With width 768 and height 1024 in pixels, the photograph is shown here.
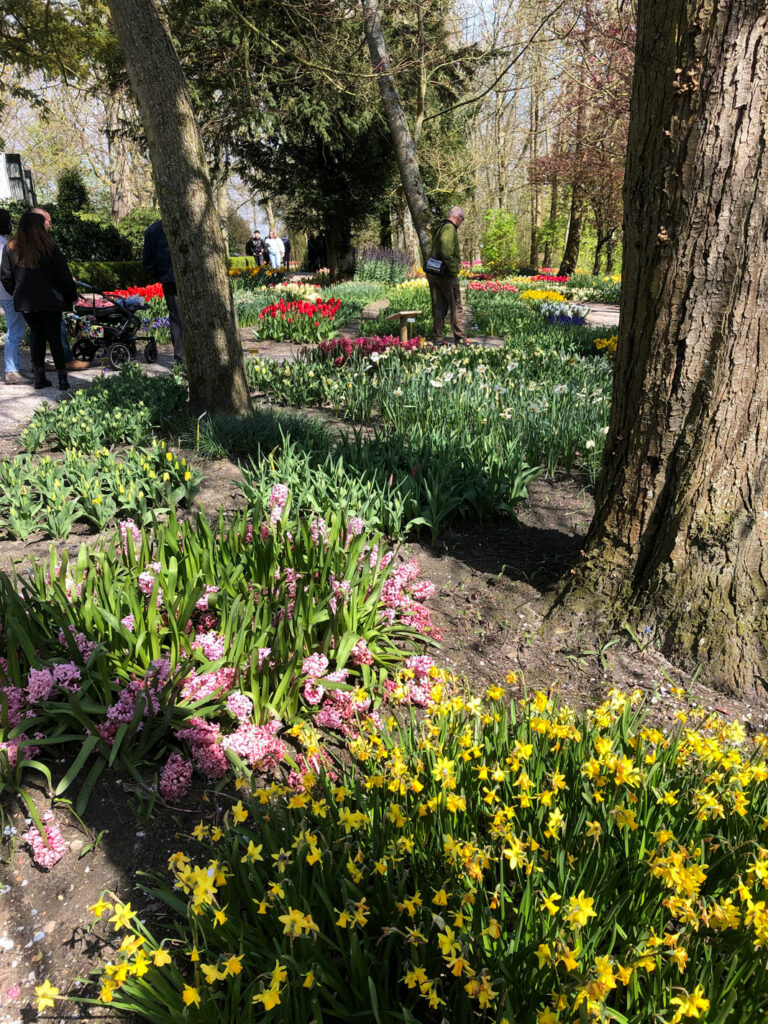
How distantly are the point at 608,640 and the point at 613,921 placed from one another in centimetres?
140

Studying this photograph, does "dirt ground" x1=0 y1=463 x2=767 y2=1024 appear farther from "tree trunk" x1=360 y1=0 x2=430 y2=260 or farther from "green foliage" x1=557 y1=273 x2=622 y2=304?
"green foliage" x1=557 y1=273 x2=622 y2=304

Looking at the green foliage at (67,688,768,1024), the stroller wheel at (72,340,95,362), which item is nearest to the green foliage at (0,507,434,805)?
the green foliage at (67,688,768,1024)

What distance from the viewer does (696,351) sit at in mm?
2232

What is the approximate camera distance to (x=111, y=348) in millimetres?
8117

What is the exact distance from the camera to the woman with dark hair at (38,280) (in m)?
6.68

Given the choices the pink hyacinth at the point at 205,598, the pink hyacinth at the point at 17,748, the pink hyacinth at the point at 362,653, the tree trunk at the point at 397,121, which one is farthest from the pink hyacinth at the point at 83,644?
the tree trunk at the point at 397,121

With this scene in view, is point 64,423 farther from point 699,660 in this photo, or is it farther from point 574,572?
point 699,660

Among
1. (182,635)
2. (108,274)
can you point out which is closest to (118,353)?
(182,635)

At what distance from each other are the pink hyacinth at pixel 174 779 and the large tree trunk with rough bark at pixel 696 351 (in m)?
1.64

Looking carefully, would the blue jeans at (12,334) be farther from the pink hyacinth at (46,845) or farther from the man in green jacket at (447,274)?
the pink hyacinth at (46,845)

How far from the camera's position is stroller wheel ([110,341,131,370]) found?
26.7ft

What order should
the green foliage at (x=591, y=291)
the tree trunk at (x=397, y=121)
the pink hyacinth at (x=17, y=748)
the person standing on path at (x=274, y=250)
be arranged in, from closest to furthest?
the pink hyacinth at (x=17, y=748) < the tree trunk at (x=397, y=121) < the green foliage at (x=591, y=291) < the person standing on path at (x=274, y=250)

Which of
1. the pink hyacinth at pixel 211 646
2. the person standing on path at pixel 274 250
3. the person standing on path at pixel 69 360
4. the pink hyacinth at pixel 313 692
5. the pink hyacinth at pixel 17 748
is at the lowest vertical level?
the pink hyacinth at pixel 313 692

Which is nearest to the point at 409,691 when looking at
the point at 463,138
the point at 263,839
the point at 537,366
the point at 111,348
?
the point at 263,839
